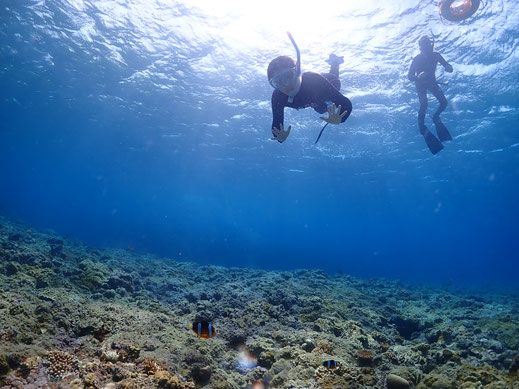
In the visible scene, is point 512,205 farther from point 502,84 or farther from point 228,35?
point 228,35

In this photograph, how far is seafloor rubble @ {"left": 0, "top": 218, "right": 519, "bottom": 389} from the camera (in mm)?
4469

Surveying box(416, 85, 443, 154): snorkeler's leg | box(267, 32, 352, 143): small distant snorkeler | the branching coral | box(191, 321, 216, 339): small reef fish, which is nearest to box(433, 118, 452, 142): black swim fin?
box(416, 85, 443, 154): snorkeler's leg

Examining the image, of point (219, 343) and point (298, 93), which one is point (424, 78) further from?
point (219, 343)

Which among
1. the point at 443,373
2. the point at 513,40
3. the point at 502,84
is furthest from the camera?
the point at 502,84

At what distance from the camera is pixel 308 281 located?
15.4 m

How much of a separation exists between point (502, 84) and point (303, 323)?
19.8 m

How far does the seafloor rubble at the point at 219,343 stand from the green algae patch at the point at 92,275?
0.05 metres

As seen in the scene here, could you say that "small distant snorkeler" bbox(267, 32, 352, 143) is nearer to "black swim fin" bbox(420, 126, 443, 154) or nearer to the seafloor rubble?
the seafloor rubble

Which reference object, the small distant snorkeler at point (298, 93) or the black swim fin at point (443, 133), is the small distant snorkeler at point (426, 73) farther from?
the small distant snorkeler at point (298, 93)

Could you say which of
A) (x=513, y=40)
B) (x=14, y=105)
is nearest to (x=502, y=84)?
(x=513, y=40)

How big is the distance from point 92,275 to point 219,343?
677cm

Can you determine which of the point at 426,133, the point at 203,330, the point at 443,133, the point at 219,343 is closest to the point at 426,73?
the point at 443,133

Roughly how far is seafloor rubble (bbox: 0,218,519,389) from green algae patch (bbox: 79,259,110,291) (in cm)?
5

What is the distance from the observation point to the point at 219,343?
22.0ft
